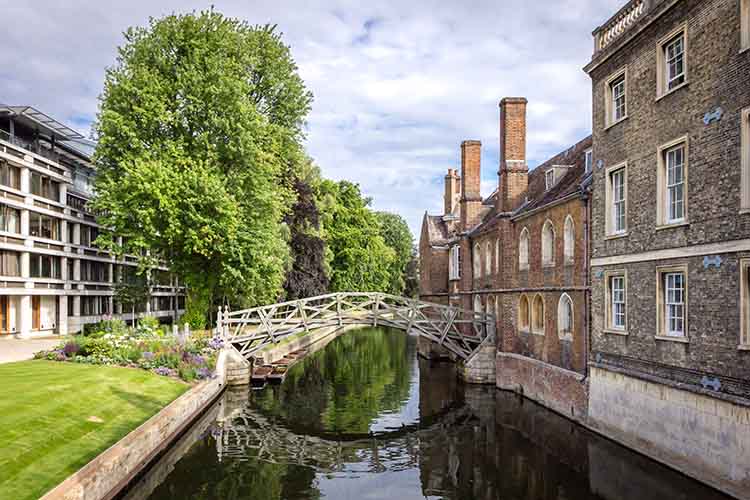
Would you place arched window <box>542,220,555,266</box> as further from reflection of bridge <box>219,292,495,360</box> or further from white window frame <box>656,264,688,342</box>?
white window frame <box>656,264,688,342</box>

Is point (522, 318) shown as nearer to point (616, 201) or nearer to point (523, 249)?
point (523, 249)

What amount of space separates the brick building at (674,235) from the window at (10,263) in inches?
1183

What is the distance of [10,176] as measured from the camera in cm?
3300

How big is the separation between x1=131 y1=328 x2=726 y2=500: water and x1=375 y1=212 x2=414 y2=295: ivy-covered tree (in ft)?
171

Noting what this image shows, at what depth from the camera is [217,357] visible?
81.8ft

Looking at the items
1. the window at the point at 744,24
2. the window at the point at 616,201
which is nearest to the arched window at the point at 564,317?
the window at the point at 616,201

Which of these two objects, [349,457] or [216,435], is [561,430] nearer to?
[349,457]

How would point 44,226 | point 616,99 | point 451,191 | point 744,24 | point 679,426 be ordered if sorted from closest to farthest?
point 744,24 → point 679,426 → point 616,99 → point 44,226 → point 451,191

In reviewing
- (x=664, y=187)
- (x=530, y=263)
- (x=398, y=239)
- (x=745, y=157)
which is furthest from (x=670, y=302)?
(x=398, y=239)

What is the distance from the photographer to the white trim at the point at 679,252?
38.3 feet

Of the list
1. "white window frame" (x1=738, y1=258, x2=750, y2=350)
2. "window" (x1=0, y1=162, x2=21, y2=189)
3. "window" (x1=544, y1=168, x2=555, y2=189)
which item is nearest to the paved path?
"window" (x1=0, y1=162, x2=21, y2=189)

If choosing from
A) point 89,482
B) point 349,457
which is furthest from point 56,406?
point 349,457

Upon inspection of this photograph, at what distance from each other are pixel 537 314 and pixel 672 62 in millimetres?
11130

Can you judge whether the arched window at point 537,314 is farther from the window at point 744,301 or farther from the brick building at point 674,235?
the window at point 744,301
